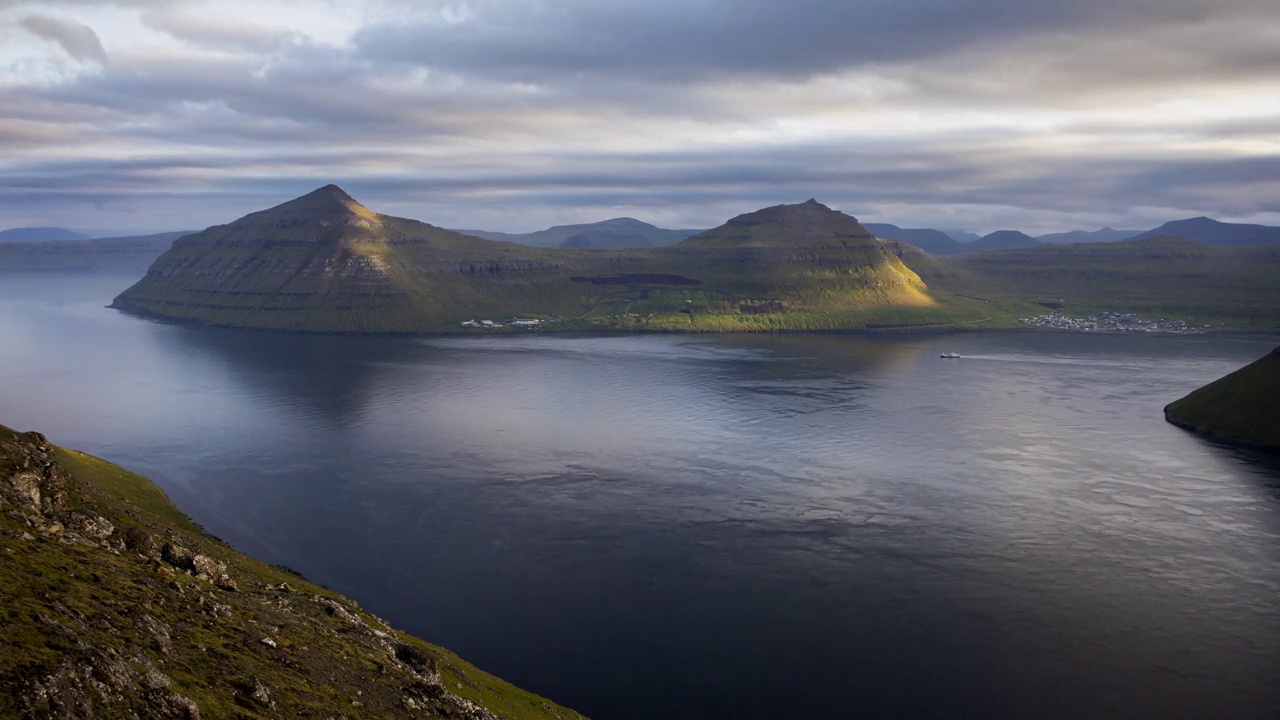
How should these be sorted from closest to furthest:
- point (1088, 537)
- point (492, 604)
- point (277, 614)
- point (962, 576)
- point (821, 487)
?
point (277, 614) → point (492, 604) → point (962, 576) → point (1088, 537) → point (821, 487)

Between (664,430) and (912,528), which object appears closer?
(912,528)

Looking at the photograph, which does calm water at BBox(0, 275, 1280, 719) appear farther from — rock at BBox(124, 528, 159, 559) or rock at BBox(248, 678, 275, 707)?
rock at BBox(248, 678, 275, 707)

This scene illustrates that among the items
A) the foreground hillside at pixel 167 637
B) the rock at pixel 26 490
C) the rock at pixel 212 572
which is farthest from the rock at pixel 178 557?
the rock at pixel 26 490

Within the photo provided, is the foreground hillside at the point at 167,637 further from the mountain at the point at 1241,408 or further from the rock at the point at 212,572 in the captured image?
the mountain at the point at 1241,408

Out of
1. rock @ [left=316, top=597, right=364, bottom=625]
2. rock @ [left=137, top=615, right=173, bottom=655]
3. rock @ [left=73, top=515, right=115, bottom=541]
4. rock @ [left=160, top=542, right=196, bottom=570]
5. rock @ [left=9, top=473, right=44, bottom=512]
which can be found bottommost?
rock @ [left=316, top=597, right=364, bottom=625]

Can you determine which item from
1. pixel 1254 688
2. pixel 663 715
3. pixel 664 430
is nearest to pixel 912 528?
pixel 1254 688

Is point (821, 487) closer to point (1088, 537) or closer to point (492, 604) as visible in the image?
point (1088, 537)

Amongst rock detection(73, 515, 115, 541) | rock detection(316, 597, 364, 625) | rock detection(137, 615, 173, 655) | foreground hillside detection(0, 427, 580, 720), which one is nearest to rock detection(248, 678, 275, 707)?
foreground hillside detection(0, 427, 580, 720)
